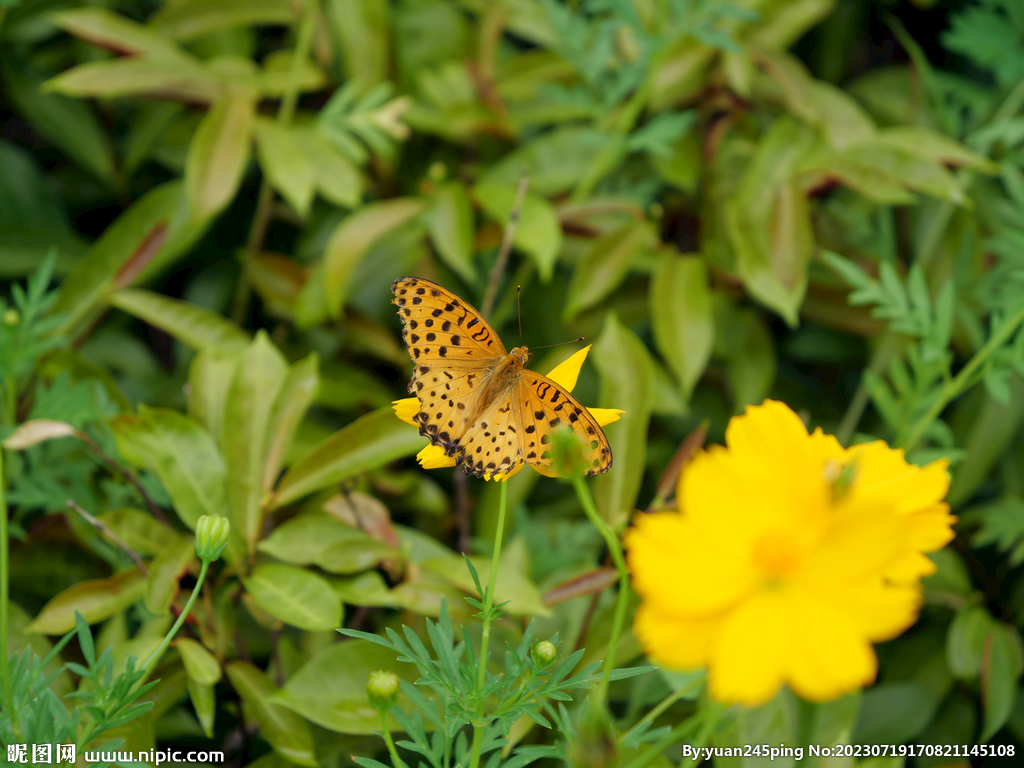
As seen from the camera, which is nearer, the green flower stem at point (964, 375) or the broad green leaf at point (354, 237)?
Answer: the green flower stem at point (964, 375)

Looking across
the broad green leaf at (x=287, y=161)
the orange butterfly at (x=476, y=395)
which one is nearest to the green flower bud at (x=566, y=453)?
the orange butterfly at (x=476, y=395)

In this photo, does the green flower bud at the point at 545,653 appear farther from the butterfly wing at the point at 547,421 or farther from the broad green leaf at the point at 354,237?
the broad green leaf at the point at 354,237

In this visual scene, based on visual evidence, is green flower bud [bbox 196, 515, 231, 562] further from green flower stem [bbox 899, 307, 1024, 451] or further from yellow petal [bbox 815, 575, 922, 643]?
green flower stem [bbox 899, 307, 1024, 451]

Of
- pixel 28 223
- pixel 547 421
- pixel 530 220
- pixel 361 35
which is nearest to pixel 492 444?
pixel 547 421

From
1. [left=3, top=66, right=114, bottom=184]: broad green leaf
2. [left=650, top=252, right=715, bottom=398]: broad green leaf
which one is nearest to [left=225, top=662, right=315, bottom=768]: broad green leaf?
[left=650, top=252, right=715, bottom=398]: broad green leaf

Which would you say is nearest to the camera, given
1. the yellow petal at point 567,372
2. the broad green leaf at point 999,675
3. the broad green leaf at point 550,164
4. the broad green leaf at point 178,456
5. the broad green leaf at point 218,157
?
the yellow petal at point 567,372

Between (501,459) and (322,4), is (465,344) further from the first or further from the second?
(322,4)

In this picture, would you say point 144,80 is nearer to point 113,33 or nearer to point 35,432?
point 113,33
